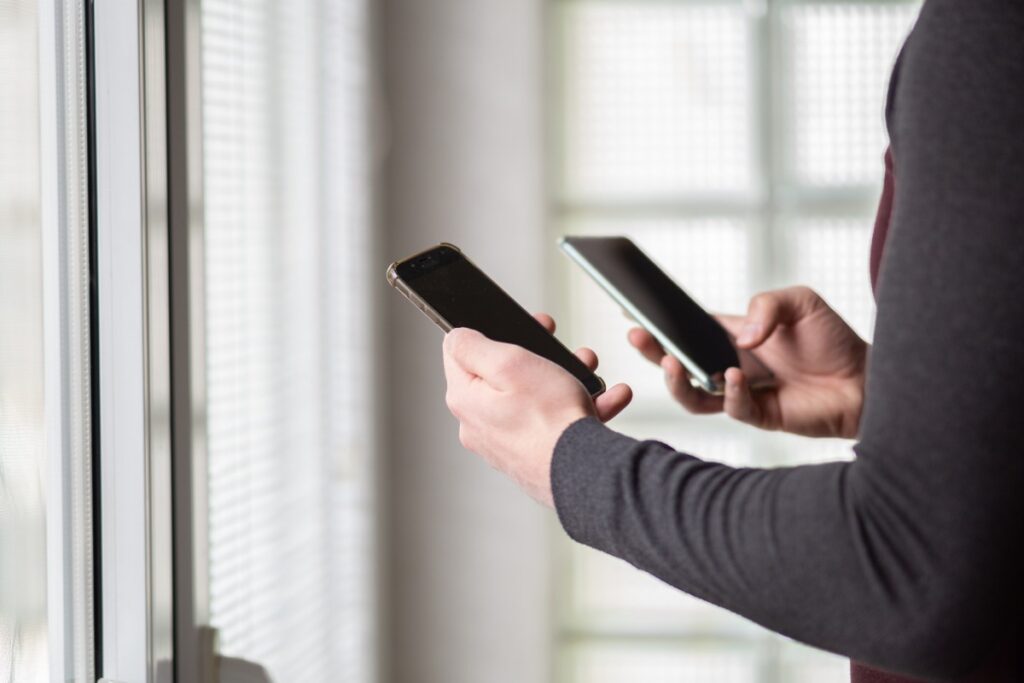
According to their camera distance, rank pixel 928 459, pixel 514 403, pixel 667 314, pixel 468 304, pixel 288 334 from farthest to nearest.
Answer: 1. pixel 288 334
2. pixel 667 314
3. pixel 468 304
4. pixel 514 403
5. pixel 928 459

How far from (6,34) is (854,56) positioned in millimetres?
1488

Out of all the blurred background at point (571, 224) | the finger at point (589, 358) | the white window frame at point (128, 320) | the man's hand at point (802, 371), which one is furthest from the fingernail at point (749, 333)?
the blurred background at point (571, 224)

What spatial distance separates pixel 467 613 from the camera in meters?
1.78

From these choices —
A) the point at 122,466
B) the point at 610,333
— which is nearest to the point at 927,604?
the point at 122,466

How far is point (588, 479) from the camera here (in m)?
0.45

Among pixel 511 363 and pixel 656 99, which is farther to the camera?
pixel 656 99

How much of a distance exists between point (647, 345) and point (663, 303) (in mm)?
45

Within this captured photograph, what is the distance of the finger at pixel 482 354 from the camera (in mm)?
510

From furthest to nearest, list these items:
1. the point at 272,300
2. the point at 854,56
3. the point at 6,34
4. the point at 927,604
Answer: the point at 854,56 < the point at 272,300 < the point at 6,34 < the point at 927,604

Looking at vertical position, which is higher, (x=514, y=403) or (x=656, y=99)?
(x=656, y=99)

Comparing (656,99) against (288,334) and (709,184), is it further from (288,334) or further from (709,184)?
(288,334)

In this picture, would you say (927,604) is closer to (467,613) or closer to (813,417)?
(813,417)

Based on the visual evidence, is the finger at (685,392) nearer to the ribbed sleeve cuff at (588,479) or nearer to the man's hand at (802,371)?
the man's hand at (802,371)

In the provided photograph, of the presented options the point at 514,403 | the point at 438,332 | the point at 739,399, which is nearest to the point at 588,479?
the point at 514,403
